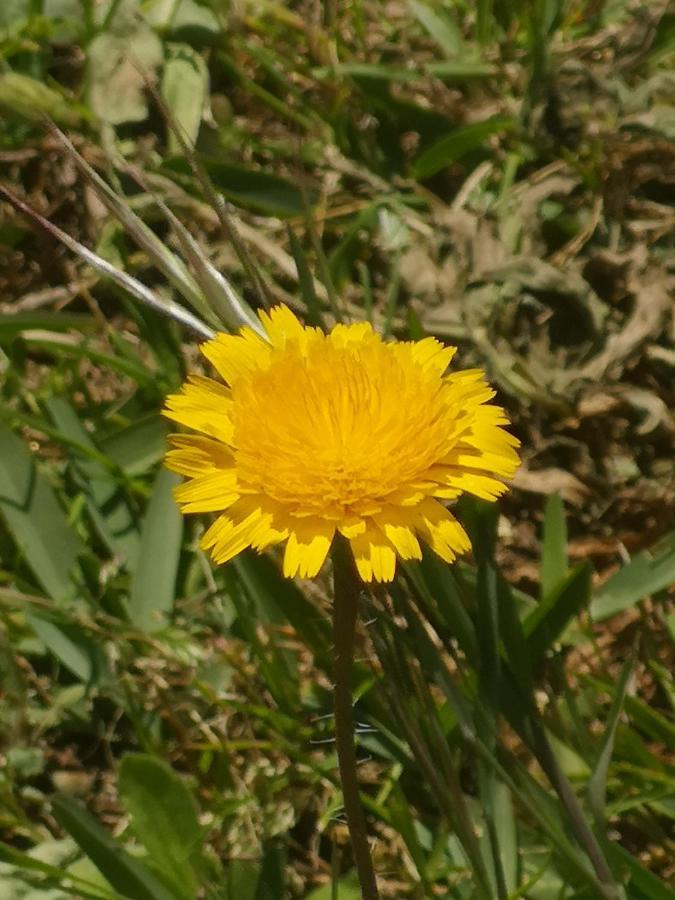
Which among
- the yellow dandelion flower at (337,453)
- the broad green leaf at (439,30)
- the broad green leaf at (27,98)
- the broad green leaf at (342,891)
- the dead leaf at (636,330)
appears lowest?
the broad green leaf at (342,891)

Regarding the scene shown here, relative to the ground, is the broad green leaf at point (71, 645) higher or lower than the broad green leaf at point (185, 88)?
lower

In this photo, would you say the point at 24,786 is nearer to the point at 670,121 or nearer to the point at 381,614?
the point at 381,614

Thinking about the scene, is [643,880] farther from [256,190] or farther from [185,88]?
[185,88]

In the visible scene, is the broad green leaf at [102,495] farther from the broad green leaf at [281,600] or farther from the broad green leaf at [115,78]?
the broad green leaf at [115,78]

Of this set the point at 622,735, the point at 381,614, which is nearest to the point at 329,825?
the point at 622,735

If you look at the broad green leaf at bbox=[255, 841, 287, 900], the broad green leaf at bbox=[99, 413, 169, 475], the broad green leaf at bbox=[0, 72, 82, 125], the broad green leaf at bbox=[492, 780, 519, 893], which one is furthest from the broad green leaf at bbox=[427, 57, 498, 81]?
the broad green leaf at bbox=[255, 841, 287, 900]

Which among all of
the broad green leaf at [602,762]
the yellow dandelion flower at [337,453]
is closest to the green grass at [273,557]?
the broad green leaf at [602,762]

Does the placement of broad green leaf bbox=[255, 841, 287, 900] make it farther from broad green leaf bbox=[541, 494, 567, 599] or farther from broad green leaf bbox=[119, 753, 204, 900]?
broad green leaf bbox=[541, 494, 567, 599]
